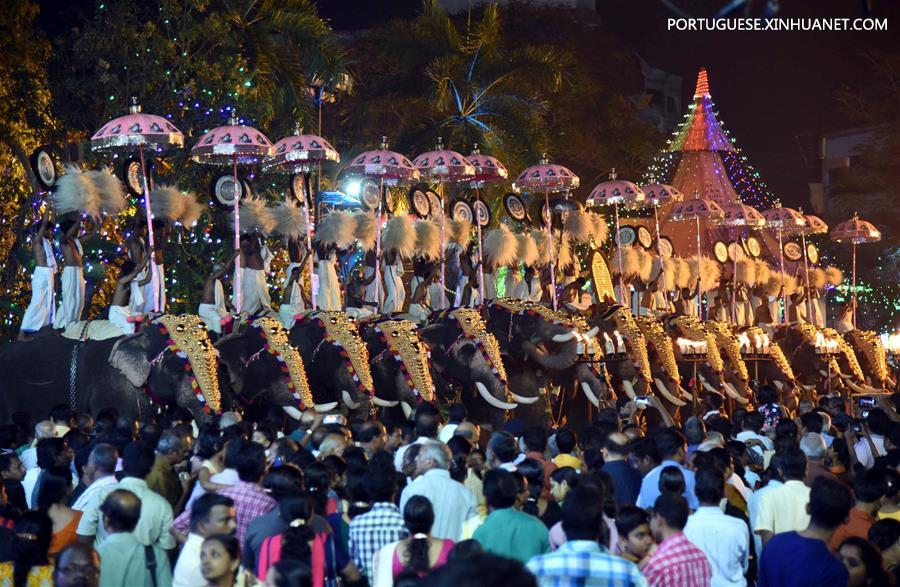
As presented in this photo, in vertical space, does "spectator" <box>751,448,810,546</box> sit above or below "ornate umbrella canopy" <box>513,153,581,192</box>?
below

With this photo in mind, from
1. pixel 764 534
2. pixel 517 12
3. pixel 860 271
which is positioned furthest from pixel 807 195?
pixel 764 534

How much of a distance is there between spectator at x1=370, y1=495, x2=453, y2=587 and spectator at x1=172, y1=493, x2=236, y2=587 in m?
0.77

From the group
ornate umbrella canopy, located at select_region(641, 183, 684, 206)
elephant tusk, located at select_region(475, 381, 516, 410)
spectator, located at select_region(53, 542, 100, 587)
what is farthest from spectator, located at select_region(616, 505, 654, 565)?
ornate umbrella canopy, located at select_region(641, 183, 684, 206)

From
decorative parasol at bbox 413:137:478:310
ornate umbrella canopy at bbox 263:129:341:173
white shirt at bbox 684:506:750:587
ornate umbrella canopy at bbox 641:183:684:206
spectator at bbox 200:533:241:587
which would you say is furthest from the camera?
ornate umbrella canopy at bbox 641:183:684:206

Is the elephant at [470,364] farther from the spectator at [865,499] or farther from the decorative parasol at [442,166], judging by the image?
the spectator at [865,499]

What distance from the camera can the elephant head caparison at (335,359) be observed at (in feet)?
56.0

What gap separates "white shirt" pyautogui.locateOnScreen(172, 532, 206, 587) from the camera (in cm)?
683

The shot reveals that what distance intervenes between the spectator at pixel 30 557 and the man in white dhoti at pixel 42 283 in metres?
10.4

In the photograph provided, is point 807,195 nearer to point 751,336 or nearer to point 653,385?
point 751,336

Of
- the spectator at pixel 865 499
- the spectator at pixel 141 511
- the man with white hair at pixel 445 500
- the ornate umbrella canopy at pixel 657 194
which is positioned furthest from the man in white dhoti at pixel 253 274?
the spectator at pixel 865 499

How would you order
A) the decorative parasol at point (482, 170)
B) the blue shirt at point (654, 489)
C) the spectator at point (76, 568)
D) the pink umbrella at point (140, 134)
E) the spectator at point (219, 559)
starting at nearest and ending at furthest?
the spectator at point (76, 568) < the spectator at point (219, 559) < the blue shirt at point (654, 489) < the pink umbrella at point (140, 134) < the decorative parasol at point (482, 170)

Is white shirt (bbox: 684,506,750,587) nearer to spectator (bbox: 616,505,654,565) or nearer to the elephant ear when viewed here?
spectator (bbox: 616,505,654,565)

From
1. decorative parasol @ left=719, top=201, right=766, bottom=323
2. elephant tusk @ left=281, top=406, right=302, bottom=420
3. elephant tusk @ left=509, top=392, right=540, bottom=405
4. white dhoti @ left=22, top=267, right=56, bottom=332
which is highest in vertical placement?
decorative parasol @ left=719, top=201, right=766, bottom=323

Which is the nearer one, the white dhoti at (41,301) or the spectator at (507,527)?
the spectator at (507,527)
